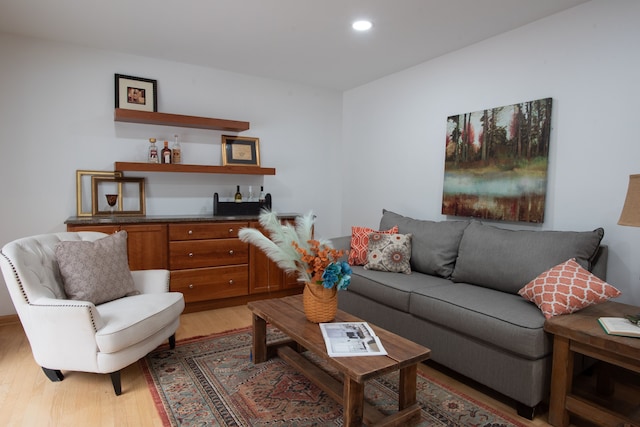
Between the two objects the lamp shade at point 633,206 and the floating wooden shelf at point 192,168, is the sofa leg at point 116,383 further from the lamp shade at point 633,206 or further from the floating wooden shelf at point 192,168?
the lamp shade at point 633,206

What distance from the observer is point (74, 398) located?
2.15m

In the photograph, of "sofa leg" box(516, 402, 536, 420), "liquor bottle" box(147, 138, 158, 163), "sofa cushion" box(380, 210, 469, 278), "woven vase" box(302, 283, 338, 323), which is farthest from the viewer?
"liquor bottle" box(147, 138, 158, 163)

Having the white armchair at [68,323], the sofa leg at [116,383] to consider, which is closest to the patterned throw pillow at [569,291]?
the white armchair at [68,323]

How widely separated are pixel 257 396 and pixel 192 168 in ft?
7.58

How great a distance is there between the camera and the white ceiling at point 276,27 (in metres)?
2.61

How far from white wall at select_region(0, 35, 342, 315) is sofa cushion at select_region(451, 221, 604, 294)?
2.30 metres

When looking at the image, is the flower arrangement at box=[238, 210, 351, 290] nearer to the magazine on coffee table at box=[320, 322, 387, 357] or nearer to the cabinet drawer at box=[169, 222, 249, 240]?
the magazine on coffee table at box=[320, 322, 387, 357]

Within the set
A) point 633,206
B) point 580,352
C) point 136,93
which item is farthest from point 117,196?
point 633,206

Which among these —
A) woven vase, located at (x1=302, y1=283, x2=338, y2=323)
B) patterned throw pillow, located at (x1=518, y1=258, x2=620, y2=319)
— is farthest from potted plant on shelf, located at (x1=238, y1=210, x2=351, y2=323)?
patterned throw pillow, located at (x1=518, y1=258, x2=620, y2=319)

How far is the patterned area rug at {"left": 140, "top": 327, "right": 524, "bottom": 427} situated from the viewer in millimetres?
2004

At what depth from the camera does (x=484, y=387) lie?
7.68 ft

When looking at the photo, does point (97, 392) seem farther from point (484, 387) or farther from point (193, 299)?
point (484, 387)

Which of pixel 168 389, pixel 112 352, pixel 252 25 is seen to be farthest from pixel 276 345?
pixel 252 25

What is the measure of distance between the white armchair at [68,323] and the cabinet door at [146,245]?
0.87 meters
